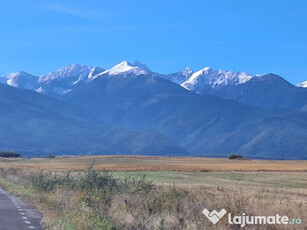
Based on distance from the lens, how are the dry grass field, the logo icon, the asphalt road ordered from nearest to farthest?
the logo icon
the asphalt road
the dry grass field

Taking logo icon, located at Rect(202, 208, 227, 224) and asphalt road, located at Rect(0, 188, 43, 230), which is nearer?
logo icon, located at Rect(202, 208, 227, 224)

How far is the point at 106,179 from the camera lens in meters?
28.9

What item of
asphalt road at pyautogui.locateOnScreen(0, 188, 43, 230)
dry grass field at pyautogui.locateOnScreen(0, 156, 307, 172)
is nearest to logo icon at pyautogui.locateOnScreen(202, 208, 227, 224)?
asphalt road at pyautogui.locateOnScreen(0, 188, 43, 230)

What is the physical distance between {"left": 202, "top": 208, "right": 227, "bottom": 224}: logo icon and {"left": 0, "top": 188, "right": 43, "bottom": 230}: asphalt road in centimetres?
484

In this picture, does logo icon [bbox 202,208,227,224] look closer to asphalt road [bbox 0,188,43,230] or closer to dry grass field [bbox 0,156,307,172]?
asphalt road [bbox 0,188,43,230]

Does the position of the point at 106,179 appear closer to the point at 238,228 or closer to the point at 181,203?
the point at 181,203

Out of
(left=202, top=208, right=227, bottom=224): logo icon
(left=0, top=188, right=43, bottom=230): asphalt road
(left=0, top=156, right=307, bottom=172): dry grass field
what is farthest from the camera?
(left=0, top=156, right=307, bottom=172): dry grass field

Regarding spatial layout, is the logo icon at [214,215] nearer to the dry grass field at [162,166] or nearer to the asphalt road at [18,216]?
the asphalt road at [18,216]

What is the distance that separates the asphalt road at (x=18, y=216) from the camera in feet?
55.7

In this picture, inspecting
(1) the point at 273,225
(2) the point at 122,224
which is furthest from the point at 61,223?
(1) the point at 273,225

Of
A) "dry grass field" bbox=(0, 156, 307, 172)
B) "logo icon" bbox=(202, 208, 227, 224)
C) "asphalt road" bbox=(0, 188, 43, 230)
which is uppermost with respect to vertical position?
"dry grass field" bbox=(0, 156, 307, 172)

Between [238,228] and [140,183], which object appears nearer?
[238,228]

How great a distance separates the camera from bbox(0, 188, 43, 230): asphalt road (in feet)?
55.7

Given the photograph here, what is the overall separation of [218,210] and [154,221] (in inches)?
92.2
